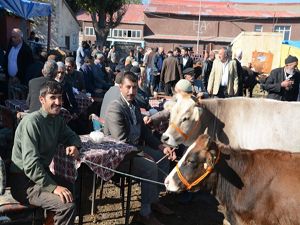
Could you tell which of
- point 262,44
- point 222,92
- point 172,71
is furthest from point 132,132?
point 262,44

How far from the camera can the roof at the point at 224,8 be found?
5156 centimetres

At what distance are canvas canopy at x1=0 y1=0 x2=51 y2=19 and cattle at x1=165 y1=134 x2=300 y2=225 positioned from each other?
9.58m

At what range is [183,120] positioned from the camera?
4754 mm

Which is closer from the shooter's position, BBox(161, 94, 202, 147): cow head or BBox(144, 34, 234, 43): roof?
BBox(161, 94, 202, 147): cow head

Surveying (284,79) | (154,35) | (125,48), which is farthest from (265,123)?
(154,35)

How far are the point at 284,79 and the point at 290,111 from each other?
2.40 m

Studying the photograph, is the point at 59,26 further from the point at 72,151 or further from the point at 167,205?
the point at 72,151

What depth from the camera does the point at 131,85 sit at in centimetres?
463

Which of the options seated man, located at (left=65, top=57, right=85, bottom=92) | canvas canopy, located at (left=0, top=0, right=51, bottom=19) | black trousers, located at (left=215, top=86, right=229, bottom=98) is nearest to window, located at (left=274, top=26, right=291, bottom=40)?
canvas canopy, located at (left=0, top=0, right=51, bottom=19)

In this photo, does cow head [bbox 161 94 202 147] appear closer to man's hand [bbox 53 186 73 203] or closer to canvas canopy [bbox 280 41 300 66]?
man's hand [bbox 53 186 73 203]

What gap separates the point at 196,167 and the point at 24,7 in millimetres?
10553

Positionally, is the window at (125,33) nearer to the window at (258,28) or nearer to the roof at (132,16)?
the roof at (132,16)

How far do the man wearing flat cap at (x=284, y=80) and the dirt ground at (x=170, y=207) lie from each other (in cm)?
236

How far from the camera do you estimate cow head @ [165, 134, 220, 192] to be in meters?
3.05
